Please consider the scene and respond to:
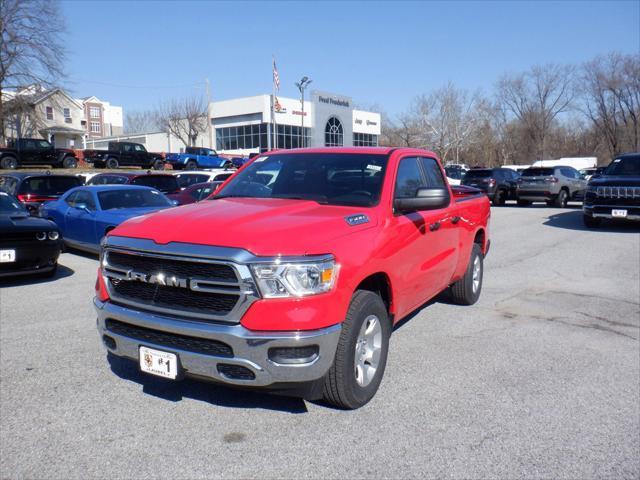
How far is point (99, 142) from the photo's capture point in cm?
7188

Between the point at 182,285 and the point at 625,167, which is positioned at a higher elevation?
the point at 625,167

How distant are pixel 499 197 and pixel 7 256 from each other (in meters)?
20.9

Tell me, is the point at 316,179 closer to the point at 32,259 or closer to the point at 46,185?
the point at 32,259

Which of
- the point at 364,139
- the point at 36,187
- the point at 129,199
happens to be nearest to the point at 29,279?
the point at 129,199

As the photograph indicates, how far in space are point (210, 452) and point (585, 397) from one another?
2.82 metres

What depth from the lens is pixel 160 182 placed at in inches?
611

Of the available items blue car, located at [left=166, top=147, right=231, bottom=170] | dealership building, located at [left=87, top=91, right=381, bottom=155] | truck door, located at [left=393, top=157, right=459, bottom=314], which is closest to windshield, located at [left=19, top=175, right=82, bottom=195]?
truck door, located at [left=393, top=157, right=459, bottom=314]

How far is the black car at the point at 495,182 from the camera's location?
2326 centimetres

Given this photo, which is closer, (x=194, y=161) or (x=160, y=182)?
(x=160, y=182)

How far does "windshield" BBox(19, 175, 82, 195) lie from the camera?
12.5 metres

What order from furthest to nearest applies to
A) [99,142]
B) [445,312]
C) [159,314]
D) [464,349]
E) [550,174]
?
[99,142]
[550,174]
[445,312]
[464,349]
[159,314]

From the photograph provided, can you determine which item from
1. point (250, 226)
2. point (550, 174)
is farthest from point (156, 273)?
point (550, 174)

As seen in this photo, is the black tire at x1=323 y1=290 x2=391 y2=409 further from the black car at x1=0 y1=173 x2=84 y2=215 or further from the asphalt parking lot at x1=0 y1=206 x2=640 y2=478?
the black car at x1=0 y1=173 x2=84 y2=215

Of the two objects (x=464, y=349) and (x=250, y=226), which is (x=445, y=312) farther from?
→ (x=250, y=226)
